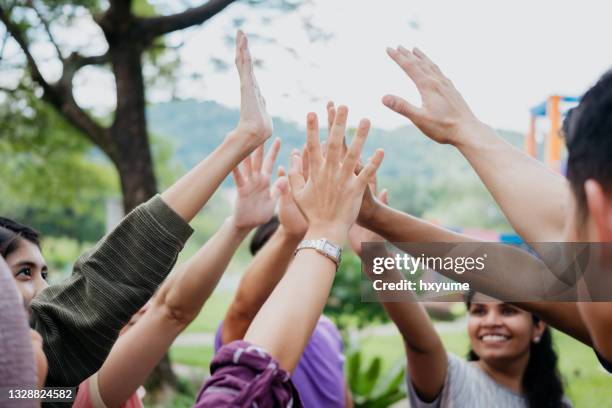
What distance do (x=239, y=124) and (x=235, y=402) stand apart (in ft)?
2.56

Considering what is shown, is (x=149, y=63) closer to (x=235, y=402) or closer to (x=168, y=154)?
(x=168, y=154)

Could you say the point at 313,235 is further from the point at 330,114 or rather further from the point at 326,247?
the point at 330,114

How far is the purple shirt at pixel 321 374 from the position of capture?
2568mm

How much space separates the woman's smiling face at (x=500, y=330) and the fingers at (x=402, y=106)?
1.03m

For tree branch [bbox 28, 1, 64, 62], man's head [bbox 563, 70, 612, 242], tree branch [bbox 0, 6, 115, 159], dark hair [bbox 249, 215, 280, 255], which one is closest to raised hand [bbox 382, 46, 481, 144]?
man's head [bbox 563, 70, 612, 242]

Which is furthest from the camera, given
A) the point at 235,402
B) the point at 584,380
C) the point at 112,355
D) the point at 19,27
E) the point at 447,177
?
the point at 447,177

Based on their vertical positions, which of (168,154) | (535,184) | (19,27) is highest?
(19,27)

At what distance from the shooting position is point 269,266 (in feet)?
6.69

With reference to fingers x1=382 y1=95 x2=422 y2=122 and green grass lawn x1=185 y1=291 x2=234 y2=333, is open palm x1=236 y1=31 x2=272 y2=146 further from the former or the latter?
green grass lawn x1=185 y1=291 x2=234 y2=333

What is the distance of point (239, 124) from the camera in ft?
5.32

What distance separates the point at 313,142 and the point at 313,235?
22 cm

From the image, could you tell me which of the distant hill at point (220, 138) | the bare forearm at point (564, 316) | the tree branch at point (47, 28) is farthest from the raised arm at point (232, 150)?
the distant hill at point (220, 138)

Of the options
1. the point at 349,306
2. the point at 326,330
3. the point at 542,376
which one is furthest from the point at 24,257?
the point at 349,306

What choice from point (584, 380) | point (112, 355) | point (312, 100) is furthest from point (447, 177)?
point (112, 355)
